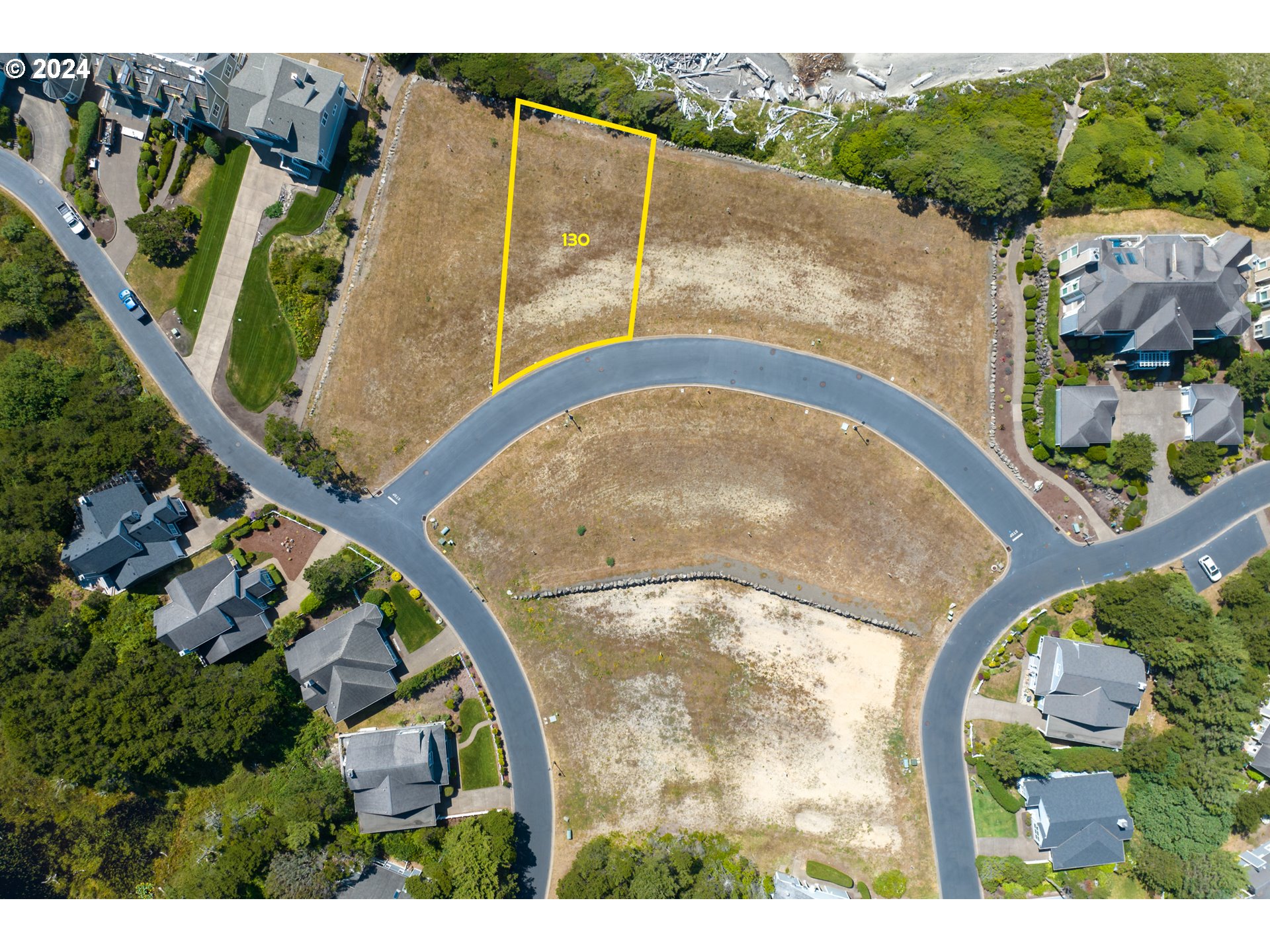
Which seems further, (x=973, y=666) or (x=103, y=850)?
(x=973, y=666)

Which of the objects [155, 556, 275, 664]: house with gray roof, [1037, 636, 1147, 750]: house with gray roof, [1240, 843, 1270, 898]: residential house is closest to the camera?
[155, 556, 275, 664]: house with gray roof

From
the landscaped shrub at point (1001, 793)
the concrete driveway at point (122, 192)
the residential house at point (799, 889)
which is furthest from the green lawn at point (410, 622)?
the landscaped shrub at point (1001, 793)

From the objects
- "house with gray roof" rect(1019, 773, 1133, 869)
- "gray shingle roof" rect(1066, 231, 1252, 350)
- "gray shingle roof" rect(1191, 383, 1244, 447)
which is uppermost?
"gray shingle roof" rect(1066, 231, 1252, 350)

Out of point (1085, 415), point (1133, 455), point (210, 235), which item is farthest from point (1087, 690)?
point (210, 235)

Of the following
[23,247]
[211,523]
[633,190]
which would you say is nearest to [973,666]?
[633,190]

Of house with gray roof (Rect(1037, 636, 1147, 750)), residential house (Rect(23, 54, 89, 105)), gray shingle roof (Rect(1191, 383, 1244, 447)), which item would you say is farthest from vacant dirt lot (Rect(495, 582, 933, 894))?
residential house (Rect(23, 54, 89, 105))

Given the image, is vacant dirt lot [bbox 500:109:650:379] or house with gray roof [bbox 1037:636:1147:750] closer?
house with gray roof [bbox 1037:636:1147:750]

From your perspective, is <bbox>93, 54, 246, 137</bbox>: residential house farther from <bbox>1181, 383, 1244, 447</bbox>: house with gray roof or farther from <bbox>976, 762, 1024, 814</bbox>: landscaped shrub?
<bbox>1181, 383, 1244, 447</bbox>: house with gray roof

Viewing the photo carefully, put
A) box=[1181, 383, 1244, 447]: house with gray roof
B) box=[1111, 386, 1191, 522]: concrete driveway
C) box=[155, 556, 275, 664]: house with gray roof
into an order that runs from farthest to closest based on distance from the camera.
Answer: box=[1111, 386, 1191, 522]: concrete driveway, box=[1181, 383, 1244, 447]: house with gray roof, box=[155, 556, 275, 664]: house with gray roof

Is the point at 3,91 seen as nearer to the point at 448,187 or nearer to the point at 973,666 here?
the point at 448,187
